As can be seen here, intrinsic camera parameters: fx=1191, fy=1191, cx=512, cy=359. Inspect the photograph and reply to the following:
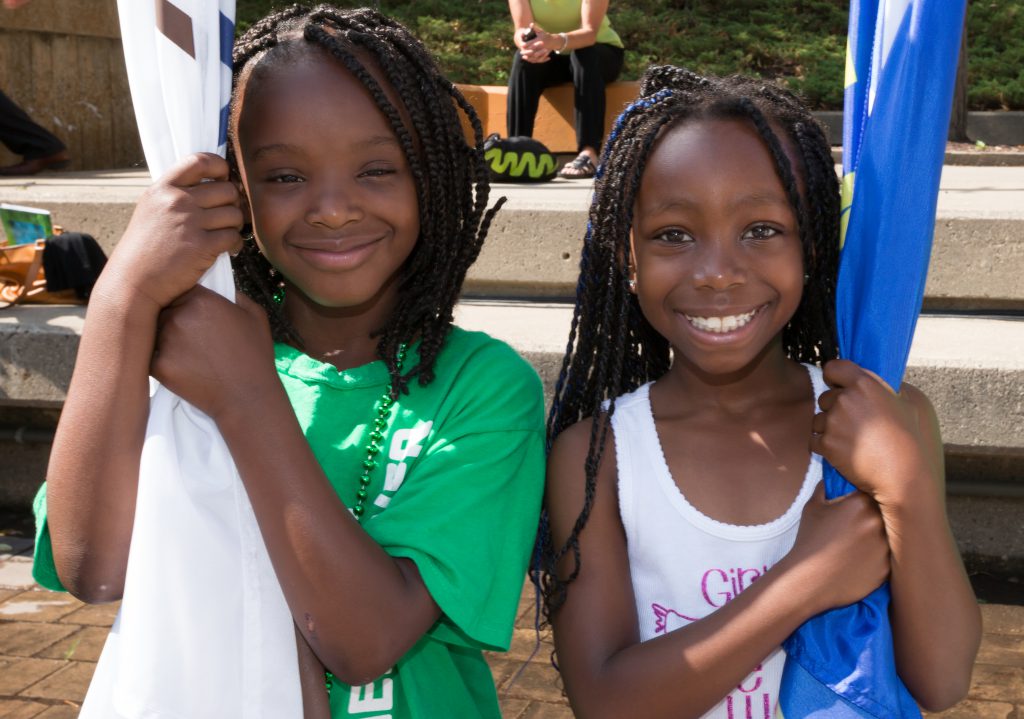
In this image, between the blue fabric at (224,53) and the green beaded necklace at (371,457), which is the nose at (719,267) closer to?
the green beaded necklace at (371,457)

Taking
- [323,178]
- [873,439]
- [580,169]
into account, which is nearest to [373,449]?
[323,178]

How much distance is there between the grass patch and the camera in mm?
11773

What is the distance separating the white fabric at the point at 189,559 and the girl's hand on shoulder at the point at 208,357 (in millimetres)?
Answer: 52

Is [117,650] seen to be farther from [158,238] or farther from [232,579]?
[158,238]

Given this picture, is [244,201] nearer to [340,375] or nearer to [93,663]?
[340,375]

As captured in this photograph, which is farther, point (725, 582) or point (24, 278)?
point (24, 278)

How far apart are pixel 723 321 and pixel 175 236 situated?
0.84m

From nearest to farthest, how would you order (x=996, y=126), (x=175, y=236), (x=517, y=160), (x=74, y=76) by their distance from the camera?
(x=175, y=236), (x=517, y=160), (x=74, y=76), (x=996, y=126)

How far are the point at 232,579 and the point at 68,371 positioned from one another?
2.56m

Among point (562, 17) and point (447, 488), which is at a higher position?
point (562, 17)

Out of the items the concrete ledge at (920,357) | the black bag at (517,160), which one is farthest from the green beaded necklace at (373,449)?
the black bag at (517,160)

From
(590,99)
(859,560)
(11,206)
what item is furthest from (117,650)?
(590,99)

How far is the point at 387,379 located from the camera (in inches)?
75.1

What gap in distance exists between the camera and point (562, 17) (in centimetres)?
732
